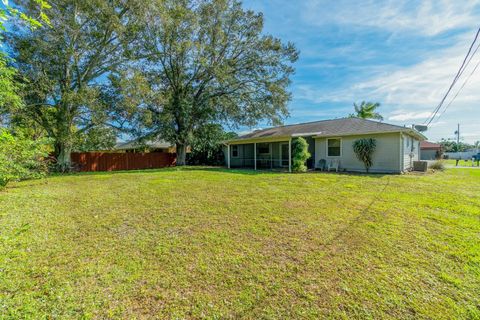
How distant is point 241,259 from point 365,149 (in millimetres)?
11271

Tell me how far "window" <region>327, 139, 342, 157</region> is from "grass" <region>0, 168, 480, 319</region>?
745 cm

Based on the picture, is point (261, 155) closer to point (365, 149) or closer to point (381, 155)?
point (365, 149)

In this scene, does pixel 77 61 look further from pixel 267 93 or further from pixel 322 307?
pixel 322 307

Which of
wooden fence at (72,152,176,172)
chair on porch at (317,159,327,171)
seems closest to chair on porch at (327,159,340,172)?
chair on porch at (317,159,327,171)

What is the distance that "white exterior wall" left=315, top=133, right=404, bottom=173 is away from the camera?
11.2 meters

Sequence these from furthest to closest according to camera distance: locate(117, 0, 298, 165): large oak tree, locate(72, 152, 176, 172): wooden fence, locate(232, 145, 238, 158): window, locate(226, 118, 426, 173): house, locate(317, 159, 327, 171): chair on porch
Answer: locate(232, 145, 238, 158): window < locate(72, 152, 176, 172): wooden fence < locate(117, 0, 298, 165): large oak tree < locate(317, 159, 327, 171): chair on porch < locate(226, 118, 426, 173): house

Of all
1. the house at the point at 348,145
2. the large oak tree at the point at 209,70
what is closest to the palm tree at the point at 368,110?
the house at the point at 348,145

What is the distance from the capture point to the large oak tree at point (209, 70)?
50.3 ft

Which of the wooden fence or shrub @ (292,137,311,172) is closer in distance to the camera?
shrub @ (292,137,311,172)

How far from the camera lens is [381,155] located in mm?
11703

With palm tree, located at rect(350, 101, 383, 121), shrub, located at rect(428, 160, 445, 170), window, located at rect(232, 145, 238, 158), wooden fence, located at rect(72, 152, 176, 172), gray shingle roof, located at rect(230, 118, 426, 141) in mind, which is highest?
palm tree, located at rect(350, 101, 383, 121)

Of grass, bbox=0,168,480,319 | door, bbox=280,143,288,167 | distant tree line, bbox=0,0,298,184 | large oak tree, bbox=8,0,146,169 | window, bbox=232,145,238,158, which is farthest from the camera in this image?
window, bbox=232,145,238,158

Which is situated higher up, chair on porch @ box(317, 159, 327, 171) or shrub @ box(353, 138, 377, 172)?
shrub @ box(353, 138, 377, 172)

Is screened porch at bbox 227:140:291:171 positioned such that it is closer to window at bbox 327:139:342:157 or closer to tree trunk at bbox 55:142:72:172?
window at bbox 327:139:342:157
